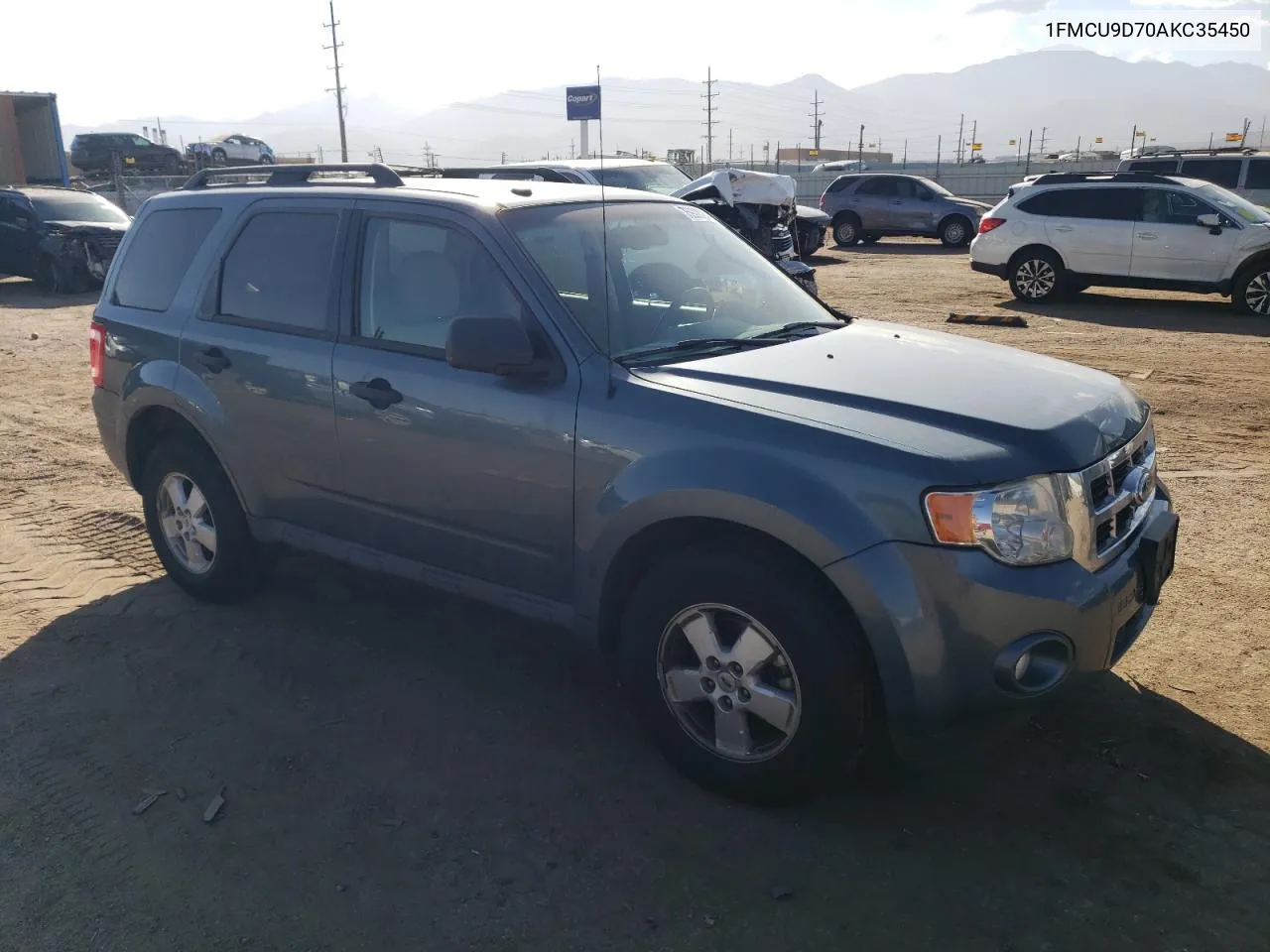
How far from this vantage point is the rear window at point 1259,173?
18344 millimetres

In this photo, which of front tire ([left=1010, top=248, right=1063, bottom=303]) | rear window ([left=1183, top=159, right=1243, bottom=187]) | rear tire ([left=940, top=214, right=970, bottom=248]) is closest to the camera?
front tire ([left=1010, top=248, right=1063, bottom=303])

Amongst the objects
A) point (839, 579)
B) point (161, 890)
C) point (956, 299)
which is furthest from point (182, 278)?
point (956, 299)

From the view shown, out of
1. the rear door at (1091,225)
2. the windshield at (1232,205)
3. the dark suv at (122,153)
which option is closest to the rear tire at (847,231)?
the rear door at (1091,225)

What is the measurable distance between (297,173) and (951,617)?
365 centimetres

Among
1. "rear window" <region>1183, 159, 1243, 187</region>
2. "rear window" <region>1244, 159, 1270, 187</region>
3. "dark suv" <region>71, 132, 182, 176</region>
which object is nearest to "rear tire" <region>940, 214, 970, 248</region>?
"rear window" <region>1183, 159, 1243, 187</region>

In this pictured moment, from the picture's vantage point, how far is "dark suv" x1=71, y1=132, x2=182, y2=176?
38312 millimetres

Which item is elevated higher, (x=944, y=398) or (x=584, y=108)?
(x=584, y=108)

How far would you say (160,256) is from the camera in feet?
16.2

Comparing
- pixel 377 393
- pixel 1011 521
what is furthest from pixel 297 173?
pixel 1011 521

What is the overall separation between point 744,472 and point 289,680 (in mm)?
2292

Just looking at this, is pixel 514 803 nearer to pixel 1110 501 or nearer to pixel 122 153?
pixel 1110 501

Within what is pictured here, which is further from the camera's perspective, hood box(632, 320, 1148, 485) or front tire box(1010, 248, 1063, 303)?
front tire box(1010, 248, 1063, 303)

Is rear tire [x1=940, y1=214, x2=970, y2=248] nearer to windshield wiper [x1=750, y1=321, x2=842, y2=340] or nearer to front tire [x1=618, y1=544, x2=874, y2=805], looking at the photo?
windshield wiper [x1=750, y1=321, x2=842, y2=340]

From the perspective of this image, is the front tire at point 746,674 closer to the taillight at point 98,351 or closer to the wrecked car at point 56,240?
the taillight at point 98,351
